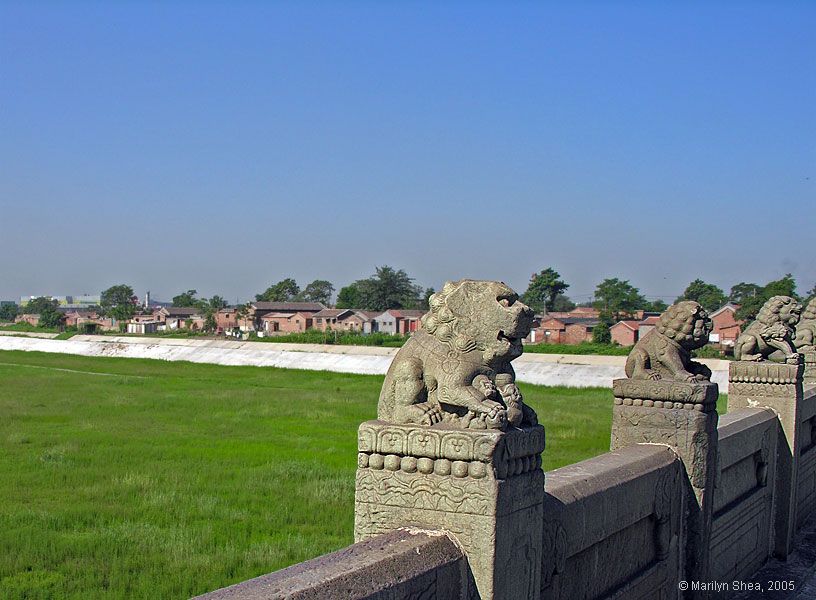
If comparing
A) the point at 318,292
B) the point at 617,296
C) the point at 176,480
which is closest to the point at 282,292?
the point at 318,292

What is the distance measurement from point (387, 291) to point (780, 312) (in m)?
70.5

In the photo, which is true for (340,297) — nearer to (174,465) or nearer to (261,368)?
(261,368)

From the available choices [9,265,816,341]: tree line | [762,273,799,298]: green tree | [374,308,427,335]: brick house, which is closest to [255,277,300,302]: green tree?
[9,265,816,341]: tree line

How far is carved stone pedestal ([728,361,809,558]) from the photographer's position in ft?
25.3

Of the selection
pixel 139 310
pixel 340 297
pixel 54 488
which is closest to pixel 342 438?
pixel 54 488

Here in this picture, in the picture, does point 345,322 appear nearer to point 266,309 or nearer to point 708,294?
point 266,309

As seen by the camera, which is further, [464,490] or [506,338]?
[506,338]

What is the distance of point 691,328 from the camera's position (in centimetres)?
569

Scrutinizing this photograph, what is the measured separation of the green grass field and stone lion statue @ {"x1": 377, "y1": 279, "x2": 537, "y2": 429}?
13.7ft

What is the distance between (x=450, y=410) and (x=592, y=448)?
1155 cm

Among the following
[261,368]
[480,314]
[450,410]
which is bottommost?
[261,368]

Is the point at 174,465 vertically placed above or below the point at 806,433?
below

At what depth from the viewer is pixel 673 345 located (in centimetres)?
574

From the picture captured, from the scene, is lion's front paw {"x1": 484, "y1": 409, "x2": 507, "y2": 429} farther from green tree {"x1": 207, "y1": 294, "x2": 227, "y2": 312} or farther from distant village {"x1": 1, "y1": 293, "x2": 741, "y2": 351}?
green tree {"x1": 207, "y1": 294, "x2": 227, "y2": 312}
